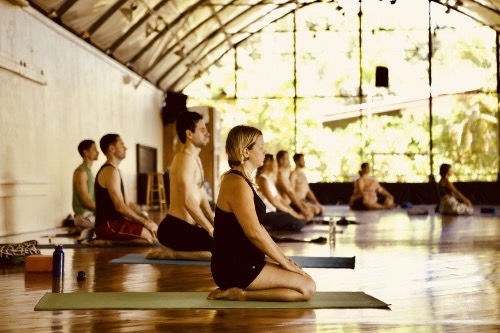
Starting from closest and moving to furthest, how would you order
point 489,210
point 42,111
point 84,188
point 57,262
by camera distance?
point 57,262 < point 84,188 < point 42,111 < point 489,210

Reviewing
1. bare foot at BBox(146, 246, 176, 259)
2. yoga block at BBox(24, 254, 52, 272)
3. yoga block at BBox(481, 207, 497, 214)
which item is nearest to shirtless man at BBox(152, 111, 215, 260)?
bare foot at BBox(146, 246, 176, 259)

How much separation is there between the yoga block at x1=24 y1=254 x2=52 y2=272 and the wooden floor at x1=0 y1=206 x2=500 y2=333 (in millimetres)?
114

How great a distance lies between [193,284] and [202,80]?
654 inches

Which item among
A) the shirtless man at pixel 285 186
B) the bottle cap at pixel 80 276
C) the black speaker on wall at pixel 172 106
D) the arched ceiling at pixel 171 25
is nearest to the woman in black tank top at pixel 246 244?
the bottle cap at pixel 80 276

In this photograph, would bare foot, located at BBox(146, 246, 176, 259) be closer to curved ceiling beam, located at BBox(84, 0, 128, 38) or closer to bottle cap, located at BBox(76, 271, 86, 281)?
bottle cap, located at BBox(76, 271, 86, 281)

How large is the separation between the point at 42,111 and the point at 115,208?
11.6ft

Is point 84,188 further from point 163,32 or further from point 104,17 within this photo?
point 163,32

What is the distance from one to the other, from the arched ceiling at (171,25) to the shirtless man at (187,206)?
496cm

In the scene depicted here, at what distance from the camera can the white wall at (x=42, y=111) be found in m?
9.98

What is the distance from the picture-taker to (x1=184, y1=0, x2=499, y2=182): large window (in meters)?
21.4

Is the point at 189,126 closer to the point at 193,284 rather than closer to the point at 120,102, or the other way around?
the point at 193,284

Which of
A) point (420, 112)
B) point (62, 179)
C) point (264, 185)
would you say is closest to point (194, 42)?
point (420, 112)

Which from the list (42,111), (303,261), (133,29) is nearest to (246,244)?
(303,261)

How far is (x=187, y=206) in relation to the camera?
21.7 ft
